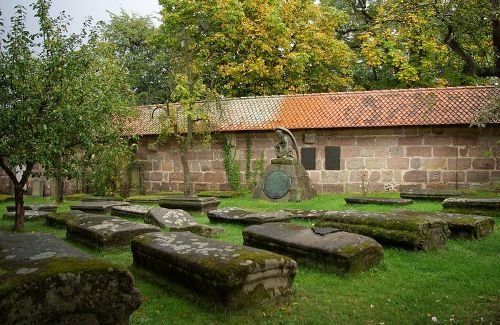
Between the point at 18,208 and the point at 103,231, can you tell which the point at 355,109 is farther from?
the point at 103,231

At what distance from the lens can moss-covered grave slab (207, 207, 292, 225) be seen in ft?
29.0

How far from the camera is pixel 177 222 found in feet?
26.9

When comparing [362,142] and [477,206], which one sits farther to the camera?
[362,142]

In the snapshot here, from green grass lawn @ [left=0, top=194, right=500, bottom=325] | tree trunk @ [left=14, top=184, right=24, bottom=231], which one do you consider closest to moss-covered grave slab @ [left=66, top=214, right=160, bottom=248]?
green grass lawn @ [left=0, top=194, right=500, bottom=325]

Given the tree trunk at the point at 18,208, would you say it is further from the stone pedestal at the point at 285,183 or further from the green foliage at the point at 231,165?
the green foliage at the point at 231,165

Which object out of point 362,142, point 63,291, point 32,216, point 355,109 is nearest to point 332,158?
point 362,142

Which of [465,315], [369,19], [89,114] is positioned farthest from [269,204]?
[369,19]

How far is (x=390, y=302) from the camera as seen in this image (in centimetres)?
456

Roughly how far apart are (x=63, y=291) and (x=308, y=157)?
47.0ft

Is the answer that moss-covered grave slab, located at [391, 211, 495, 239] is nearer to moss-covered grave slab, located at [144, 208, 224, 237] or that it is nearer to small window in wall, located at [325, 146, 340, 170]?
moss-covered grave slab, located at [144, 208, 224, 237]

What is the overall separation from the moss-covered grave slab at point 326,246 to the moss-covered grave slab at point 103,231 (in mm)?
1971

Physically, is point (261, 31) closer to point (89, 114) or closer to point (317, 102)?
point (317, 102)

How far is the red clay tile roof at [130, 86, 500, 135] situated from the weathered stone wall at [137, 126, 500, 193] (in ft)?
1.30

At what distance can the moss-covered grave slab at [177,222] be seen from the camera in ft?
26.2
